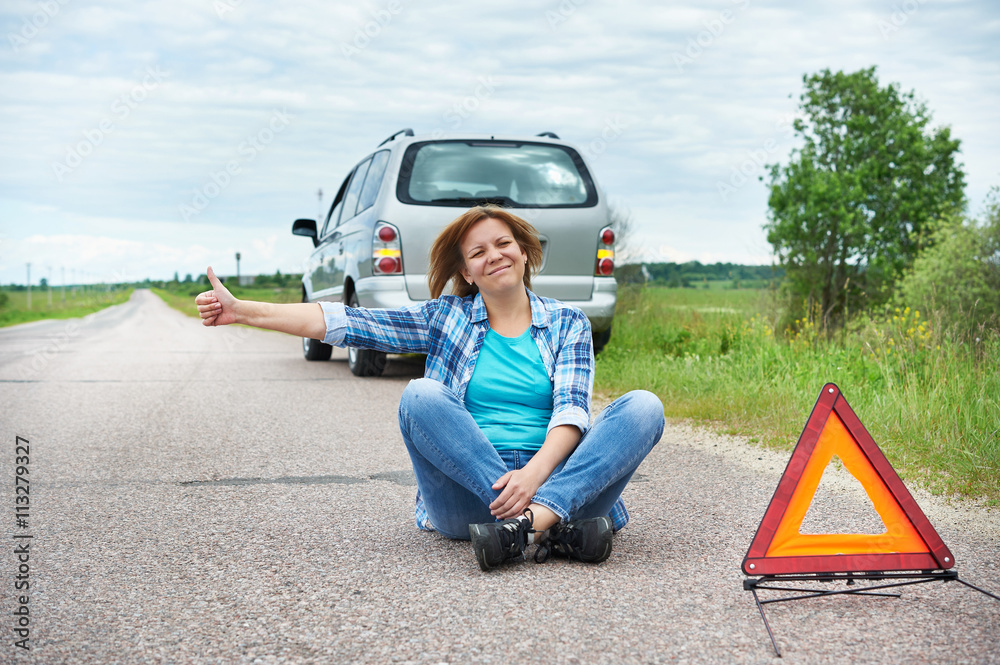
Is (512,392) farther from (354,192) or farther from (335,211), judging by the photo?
(335,211)

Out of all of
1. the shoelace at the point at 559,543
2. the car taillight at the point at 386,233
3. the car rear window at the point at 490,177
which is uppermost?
the car rear window at the point at 490,177

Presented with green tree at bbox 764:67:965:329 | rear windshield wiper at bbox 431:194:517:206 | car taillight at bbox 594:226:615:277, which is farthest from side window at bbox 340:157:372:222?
green tree at bbox 764:67:965:329

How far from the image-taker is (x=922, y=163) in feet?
140

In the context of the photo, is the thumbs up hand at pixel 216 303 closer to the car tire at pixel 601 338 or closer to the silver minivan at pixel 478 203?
the silver minivan at pixel 478 203

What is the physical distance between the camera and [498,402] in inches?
136

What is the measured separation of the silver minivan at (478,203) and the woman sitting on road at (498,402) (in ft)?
14.6

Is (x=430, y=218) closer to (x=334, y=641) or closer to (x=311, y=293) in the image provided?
(x=311, y=293)

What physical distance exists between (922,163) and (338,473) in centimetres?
4408

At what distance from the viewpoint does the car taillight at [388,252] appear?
8086 mm

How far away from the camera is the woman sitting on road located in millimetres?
3119

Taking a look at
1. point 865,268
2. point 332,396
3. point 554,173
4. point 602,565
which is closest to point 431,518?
point 602,565

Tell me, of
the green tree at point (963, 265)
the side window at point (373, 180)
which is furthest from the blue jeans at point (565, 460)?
the green tree at point (963, 265)

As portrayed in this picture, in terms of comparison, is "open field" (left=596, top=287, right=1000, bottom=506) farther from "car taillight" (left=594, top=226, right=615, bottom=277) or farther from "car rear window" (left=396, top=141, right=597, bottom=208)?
"car rear window" (left=396, top=141, right=597, bottom=208)

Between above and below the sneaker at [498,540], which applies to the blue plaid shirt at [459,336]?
above
